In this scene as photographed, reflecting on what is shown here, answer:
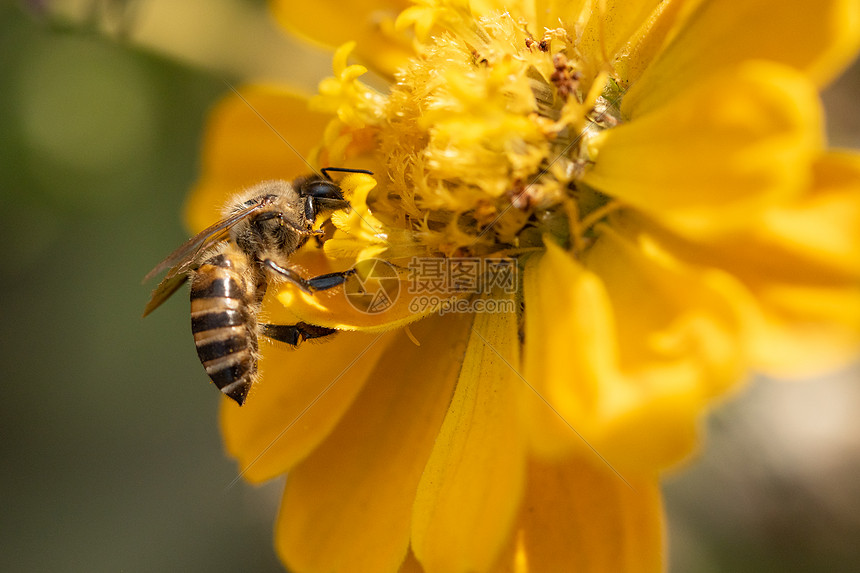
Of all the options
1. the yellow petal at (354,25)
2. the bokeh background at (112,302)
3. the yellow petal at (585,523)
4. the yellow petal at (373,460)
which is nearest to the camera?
the yellow petal at (585,523)

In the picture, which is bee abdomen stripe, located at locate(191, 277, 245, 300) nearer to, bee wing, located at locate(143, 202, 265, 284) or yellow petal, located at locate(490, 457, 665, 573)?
bee wing, located at locate(143, 202, 265, 284)

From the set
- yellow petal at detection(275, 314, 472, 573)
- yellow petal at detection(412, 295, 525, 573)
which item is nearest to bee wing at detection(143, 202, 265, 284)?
yellow petal at detection(275, 314, 472, 573)

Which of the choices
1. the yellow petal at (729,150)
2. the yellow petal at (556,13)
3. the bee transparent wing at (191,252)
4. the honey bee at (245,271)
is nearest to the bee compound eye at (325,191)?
the honey bee at (245,271)

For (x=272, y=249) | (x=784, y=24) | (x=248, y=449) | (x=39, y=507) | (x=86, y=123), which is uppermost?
(x=784, y=24)

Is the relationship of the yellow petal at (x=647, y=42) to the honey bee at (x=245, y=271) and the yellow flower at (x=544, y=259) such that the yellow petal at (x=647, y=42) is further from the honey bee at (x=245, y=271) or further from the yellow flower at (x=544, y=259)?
the honey bee at (x=245, y=271)

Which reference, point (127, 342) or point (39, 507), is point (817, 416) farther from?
point (39, 507)

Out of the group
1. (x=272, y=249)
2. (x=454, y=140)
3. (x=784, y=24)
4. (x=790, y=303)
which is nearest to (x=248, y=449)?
(x=272, y=249)
